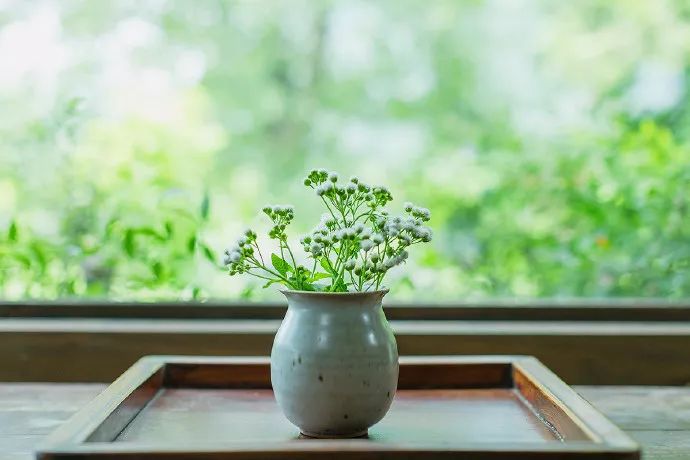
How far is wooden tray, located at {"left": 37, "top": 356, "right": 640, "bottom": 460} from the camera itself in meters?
0.77

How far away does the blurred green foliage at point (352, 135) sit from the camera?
187 cm

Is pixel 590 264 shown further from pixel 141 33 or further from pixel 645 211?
pixel 141 33

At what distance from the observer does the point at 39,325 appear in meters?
1.58

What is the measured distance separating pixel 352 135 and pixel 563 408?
1284mm

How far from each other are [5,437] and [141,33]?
46.0 inches

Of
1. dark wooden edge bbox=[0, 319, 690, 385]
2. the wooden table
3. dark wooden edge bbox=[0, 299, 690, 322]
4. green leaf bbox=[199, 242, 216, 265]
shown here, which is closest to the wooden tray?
the wooden table

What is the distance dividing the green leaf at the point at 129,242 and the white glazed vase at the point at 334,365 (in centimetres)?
100

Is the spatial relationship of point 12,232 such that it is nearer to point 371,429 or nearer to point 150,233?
point 150,233

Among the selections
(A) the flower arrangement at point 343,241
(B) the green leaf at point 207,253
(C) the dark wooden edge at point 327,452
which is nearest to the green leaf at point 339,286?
(A) the flower arrangement at point 343,241

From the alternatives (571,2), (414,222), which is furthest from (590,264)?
(414,222)

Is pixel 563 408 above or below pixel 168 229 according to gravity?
below

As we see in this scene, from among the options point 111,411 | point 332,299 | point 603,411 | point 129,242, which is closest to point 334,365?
point 332,299

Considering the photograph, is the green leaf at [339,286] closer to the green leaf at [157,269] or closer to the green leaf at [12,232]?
the green leaf at [157,269]

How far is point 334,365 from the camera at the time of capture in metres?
0.87
